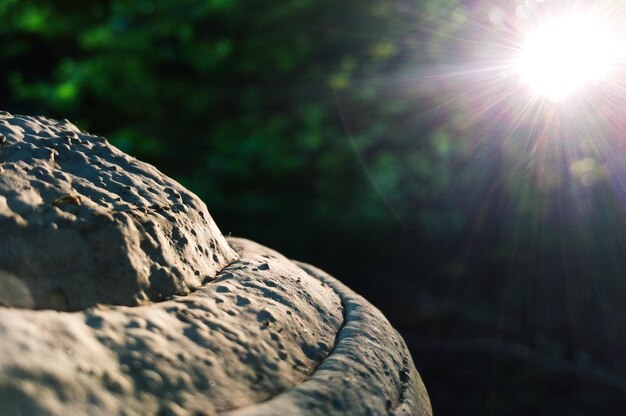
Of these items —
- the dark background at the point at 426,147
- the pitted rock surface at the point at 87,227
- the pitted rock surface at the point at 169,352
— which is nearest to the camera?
the pitted rock surface at the point at 169,352

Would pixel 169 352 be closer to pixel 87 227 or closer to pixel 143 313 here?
pixel 143 313

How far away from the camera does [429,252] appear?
495 centimetres

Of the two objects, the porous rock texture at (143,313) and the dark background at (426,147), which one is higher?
the dark background at (426,147)

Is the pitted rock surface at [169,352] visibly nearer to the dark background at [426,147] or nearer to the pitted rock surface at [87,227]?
the pitted rock surface at [87,227]

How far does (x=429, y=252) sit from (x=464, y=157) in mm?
746

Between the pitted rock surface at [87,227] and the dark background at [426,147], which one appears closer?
A: the pitted rock surface at [87,227]

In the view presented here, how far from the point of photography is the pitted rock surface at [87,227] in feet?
4.01

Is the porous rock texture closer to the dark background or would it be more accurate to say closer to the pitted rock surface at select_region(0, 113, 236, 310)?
the pitted rock surface at select_region(0, 113, 236, 310)

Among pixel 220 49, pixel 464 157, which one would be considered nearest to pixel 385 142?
pixel 464 157

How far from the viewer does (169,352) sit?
1.22m

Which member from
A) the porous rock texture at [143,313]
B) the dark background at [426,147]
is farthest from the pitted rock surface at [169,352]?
the dark background at [426,147]

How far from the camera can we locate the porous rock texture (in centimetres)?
110

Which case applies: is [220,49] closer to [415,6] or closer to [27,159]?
[415,6]

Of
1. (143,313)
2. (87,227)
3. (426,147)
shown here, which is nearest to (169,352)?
(143,313)
